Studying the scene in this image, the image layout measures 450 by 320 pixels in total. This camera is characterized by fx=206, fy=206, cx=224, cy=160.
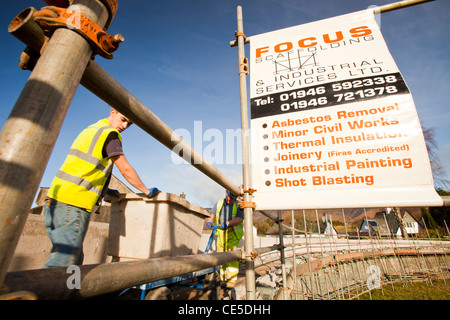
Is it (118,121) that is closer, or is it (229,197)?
(118,121)

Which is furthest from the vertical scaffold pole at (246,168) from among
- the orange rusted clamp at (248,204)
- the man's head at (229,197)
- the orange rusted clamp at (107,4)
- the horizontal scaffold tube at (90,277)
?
the man's head at (229,197)

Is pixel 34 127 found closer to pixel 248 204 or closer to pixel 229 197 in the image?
pixel 248 204

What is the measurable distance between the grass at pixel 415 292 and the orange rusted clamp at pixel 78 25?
49.7 ft

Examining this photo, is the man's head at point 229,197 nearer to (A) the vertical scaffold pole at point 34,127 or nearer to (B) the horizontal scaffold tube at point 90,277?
(B) the horizontal scaffold tube at point 90,277

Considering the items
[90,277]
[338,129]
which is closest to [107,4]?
[90,277]

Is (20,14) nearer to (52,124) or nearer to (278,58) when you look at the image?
(52,124)

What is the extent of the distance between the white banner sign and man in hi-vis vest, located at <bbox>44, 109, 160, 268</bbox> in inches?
48.9

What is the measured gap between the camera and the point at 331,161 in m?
1.61

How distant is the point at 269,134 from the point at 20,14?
1562mm

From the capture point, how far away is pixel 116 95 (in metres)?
0.71

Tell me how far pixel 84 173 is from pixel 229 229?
3334mm

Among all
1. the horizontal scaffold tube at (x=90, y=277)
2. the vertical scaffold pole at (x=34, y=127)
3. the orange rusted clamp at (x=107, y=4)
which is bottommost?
the horizontal scaffold tube at (x=90, y=277)

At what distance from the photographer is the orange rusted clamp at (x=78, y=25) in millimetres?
559
